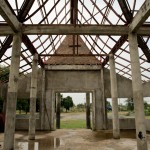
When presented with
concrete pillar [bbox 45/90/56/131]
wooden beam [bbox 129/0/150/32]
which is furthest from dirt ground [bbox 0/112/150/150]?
wooden beam [bbox 129/0/150/32]

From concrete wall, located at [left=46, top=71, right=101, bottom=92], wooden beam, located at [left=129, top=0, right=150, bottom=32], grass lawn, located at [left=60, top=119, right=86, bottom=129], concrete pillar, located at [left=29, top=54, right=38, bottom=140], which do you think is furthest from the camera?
grass lawn, located at [left=60, top=119, right=86, bottom=129]

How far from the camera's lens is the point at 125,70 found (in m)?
19.6

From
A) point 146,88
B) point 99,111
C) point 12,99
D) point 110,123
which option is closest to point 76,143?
point 12,99

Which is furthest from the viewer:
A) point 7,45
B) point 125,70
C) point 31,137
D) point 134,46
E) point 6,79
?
point 6,79

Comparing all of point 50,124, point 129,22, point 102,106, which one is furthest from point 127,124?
point 129,22

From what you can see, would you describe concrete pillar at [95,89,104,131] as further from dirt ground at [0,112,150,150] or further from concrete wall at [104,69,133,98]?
dirt ground at [0,112,150,150]

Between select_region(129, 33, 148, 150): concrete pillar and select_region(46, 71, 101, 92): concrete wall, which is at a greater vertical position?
select_region(46, 71, 101, 92): concrete wall

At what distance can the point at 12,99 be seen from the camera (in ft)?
34.6

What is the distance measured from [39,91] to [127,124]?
9639 millimetres

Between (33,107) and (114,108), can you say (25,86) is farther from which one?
(114,108)

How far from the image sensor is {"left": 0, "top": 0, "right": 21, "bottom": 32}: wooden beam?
902 cm

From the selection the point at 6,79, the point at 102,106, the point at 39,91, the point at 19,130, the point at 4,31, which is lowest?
the point at 19,130

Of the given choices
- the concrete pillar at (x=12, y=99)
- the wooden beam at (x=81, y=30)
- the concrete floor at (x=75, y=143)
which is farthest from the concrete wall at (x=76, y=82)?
the concrete pillar at (x=12, y=99)

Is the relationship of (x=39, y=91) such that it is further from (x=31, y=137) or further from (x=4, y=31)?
(x=4, y=31)
